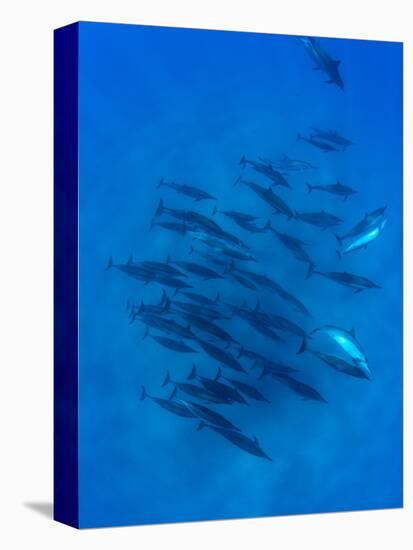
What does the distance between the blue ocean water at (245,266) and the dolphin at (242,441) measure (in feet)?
0.12

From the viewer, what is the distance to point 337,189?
11.7m

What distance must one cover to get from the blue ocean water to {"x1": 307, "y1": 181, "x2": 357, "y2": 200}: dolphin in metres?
0.03

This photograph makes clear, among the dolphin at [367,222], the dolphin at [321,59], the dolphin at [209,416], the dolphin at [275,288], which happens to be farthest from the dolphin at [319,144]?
the dolphin at [209,416]

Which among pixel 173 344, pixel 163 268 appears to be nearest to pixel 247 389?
pixel 173 344

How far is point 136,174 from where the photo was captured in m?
11.1

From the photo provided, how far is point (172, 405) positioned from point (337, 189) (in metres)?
1.81

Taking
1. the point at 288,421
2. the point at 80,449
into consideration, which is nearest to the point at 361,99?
the point at 288,421

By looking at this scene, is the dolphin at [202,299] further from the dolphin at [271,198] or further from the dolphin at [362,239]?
the dolphin at [362,239]

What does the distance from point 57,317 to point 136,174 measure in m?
1.04

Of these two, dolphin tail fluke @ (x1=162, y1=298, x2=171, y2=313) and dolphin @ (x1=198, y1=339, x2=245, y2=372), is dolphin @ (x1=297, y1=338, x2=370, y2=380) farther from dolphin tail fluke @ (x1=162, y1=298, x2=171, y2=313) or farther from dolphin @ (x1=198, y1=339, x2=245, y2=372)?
dolphin tail fluke @ (x1=162, y1=298, x2=171, y2=313)

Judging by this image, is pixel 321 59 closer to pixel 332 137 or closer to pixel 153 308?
pixel 332 137

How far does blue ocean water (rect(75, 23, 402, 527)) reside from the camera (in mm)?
10969

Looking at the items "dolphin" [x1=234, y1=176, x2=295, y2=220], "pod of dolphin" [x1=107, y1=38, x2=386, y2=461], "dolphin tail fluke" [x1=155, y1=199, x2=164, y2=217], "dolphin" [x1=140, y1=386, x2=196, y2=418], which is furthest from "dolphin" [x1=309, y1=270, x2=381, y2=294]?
"dolphin" [x1=140, y1=386, x2=196, y2=418]

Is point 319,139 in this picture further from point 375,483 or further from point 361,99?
point 375,483
